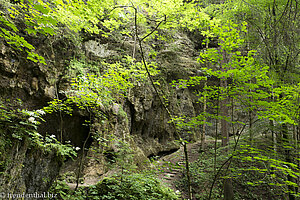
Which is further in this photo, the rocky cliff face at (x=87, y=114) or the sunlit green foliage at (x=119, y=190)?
the sunlit green foliage at (x=119, y=190)

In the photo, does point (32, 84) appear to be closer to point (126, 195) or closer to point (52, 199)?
point (52, 199)

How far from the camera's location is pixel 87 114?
20.9 feet

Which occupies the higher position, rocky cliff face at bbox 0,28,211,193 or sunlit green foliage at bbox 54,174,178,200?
rocky cliff face at bbox 0,28,211,193

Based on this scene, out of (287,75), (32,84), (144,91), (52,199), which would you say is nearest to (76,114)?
(32,84)

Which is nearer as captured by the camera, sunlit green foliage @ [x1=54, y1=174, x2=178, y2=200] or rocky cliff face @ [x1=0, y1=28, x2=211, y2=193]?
rocky cliff face @ [x1=0, y1=28, x2=211, y2=193]

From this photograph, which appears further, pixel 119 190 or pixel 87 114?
pixel 87 114

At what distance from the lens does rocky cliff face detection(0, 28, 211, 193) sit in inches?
116

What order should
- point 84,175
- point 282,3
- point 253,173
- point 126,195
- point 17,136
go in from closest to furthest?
1. point 17,136
2. point 126,195
3. point 282,3
4. point 84,175
5. point 253,173

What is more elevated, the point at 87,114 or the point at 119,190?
the point at 87,114

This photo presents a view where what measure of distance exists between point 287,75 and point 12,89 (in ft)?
28.3

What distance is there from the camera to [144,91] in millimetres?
10656

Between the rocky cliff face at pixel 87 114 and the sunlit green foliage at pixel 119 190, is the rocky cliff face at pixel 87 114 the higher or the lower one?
the higher one

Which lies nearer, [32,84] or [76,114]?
[32,84]

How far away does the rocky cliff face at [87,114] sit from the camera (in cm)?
295
